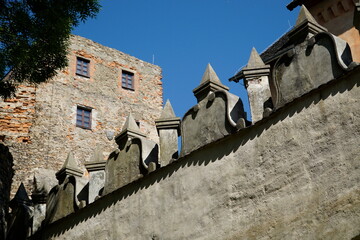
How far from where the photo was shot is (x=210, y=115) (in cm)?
686

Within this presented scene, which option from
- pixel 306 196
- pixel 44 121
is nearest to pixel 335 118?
pixel 306 196

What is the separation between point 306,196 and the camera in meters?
5.36

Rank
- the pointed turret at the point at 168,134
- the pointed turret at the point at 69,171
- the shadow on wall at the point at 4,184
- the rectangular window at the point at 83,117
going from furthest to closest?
the rectangular window at the point at 83,117 < the shadow on wall at the point at 4,184 < the pointed turret at the point at 69,171 < the pointed turret at the point at 168,134

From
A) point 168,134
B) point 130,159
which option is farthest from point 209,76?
point 130,159

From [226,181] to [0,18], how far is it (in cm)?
649

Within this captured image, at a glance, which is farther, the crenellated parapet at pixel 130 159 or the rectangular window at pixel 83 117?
the rectangular window at pixel 83 117

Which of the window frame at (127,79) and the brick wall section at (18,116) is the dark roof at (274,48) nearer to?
the brick wall section at (18,116)

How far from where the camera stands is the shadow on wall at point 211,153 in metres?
5.48

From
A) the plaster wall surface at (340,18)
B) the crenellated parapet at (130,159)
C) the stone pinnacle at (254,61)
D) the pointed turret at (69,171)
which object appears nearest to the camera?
the stone pinnacle at (254,61)

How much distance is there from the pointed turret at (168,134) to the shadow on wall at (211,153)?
26 cm

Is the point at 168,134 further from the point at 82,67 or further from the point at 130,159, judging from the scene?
the point at 82,67

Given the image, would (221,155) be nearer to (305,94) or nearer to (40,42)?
(305,94)

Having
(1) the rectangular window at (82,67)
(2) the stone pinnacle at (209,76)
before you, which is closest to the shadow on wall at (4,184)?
(2) the stone pinnacle at (209,76)

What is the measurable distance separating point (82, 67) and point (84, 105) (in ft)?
6.48
